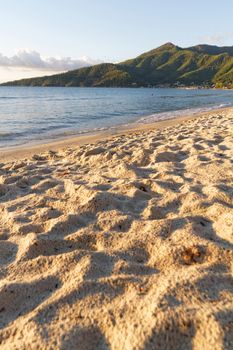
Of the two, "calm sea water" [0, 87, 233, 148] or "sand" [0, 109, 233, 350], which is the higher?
"sand" [0, 109, 233, 350]

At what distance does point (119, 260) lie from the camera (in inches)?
115

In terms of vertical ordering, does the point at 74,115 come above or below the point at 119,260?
below

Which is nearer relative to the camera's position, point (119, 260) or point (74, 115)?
point (119, 260)

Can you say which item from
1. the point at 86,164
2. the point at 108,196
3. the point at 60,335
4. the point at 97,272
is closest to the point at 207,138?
the point at 86,164

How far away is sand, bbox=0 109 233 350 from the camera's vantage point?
2.05m

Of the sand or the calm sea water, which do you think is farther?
the calm sea water

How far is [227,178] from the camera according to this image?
16.0ft

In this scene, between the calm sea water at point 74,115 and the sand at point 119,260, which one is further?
Answer: the calm sea water at point 74,115

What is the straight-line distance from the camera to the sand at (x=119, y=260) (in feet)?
6.74

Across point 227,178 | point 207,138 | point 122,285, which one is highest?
point 122,285

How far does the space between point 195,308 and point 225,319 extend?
203 mm

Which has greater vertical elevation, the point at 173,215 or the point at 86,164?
the point at 173,215

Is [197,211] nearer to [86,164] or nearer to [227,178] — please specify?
[227,178]

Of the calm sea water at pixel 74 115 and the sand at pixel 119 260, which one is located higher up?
the sand at pixel 119 260
